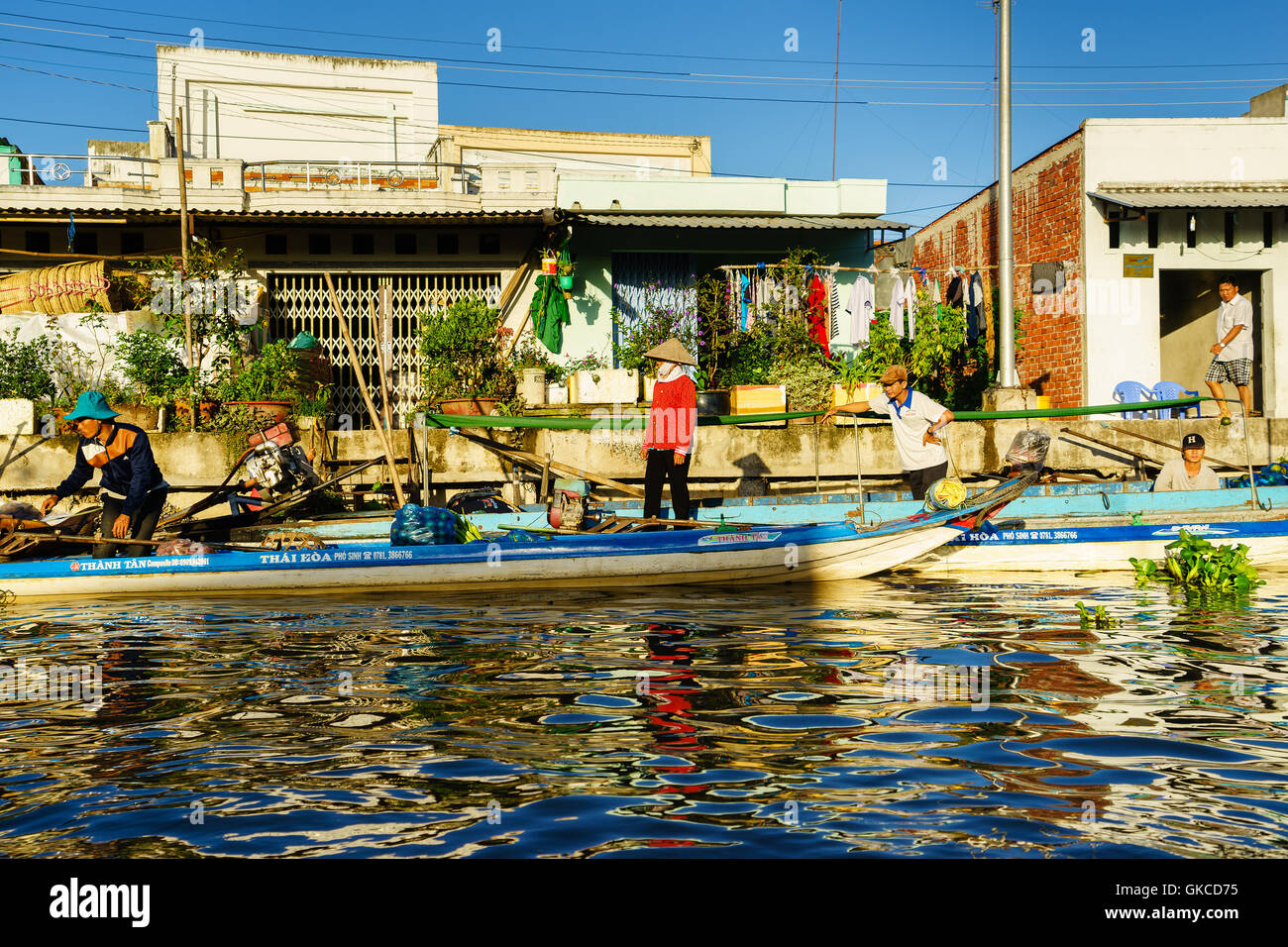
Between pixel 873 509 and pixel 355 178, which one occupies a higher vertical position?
pixel 355 178

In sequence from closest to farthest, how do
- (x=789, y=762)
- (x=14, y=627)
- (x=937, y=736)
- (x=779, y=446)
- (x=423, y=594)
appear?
(x=789, y=762), (x=937, y=736), (x=14, y=627), (x=423, y=594), (x=779, y=446)

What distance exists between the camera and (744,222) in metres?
15.7

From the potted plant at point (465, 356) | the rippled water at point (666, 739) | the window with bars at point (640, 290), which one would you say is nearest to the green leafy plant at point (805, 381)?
the window with bars at point (640, 290)

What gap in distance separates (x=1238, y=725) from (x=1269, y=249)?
47.8 feet

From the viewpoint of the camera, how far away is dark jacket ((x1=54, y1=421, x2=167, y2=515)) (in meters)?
9.39

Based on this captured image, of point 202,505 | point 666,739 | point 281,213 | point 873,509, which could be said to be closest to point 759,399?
point 873,509

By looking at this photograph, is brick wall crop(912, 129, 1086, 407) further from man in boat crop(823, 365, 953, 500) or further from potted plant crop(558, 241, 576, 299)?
man in boat crop(823, 365, 953, 500)

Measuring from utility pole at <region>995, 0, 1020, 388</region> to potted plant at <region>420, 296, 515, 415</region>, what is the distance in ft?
21.3

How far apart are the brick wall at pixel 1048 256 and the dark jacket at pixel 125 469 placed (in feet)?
37.1

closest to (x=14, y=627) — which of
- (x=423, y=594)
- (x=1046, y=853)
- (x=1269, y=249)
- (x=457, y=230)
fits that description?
(x=423, y=594)

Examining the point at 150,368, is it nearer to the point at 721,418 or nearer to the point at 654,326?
the point at 654,326

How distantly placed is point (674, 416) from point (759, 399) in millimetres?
3958

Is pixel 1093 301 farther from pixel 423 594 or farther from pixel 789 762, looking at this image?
pixel 789 762

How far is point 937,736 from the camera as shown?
173 inches
